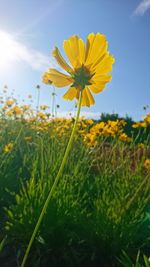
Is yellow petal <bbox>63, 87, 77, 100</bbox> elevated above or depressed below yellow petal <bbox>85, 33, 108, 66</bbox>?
below

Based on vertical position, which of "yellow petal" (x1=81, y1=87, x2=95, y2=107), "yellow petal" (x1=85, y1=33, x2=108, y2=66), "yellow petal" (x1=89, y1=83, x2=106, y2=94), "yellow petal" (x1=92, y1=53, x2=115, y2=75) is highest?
"yellow petal" (x1=85, y1=33, x2=108, y2=66)

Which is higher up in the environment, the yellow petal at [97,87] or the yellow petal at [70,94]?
the yellow petal at [97,87]

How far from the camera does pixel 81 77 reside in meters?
1.02

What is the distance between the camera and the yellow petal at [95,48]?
3.37 ft

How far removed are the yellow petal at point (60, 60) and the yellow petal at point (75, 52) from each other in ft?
0.06

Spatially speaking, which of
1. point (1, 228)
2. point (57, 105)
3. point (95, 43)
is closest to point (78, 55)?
point (95, 43)

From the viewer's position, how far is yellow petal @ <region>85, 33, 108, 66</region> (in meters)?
1.03

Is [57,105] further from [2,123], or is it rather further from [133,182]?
[133,182]

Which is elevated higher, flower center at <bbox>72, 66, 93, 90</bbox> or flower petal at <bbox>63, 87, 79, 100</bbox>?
flower center at <bbox>72, 66, 93, 90</bbox>

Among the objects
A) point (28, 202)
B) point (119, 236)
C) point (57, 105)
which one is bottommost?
point (119, 236)

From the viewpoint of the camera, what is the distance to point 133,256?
2.26m

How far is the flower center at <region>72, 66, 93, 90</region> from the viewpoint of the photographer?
1.01 metres

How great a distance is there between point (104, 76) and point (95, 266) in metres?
1.54

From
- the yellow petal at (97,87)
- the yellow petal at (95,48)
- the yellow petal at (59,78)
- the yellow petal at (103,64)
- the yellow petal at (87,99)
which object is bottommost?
the yellow petal at (87,99)
